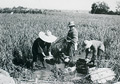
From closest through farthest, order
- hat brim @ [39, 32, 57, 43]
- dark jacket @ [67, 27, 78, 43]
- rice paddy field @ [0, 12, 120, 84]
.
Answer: hat brim @ [39, 32, 57, 43] → dark jacket @ [67, 27, 78, 43] → rice paddy field @ [0, 12, 120, 84]

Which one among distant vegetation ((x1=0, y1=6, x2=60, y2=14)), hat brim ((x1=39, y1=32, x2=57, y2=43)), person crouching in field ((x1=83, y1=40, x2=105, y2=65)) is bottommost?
person crouching in field ((x1=83, y1=40, x2=105, y2=65))

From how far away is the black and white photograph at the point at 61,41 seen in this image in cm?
277

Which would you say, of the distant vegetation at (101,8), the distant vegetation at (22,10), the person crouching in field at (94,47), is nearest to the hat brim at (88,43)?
the person crouching in field at (94,47)

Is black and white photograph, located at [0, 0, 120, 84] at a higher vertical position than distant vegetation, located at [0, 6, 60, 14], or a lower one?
lower

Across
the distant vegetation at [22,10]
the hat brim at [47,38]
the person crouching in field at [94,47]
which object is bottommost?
the person crouching in field at [94,47]

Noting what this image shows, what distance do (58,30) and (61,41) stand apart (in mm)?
189

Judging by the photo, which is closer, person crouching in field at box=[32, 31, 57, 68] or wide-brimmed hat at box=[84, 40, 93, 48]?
person crouching in field at box=[32, 31, 57, 68]

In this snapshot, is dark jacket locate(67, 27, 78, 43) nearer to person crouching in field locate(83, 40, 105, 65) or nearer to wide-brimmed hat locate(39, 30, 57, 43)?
person crouching in field locate(83, 40, 105, 65)

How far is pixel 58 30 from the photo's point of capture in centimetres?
310

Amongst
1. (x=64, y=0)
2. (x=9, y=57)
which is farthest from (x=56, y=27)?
(x=9, y=57)

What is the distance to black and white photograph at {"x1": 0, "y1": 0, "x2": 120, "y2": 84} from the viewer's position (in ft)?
9.09

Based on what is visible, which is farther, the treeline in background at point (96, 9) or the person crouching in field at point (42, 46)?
the treeline in background at point (96, 9)

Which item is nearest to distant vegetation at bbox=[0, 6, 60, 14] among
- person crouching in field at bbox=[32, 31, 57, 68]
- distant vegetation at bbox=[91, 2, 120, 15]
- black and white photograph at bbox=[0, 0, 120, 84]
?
black and white photograph at bbox=[0, 0, 120, 84]

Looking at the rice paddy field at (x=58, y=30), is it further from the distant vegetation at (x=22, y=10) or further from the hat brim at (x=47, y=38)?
the hat brim at (x=47, y=38)
